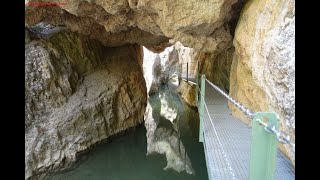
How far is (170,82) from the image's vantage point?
90.0 feet

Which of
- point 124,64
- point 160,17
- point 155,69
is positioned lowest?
point 155,69

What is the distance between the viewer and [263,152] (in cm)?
146

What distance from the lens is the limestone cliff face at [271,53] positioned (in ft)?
8.80

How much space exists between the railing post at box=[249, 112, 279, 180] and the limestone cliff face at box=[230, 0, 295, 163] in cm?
129

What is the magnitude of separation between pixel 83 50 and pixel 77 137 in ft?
9.62

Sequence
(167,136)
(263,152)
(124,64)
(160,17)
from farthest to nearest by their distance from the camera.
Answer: (167,136)
(124,64)
(160,17)
(263,152)

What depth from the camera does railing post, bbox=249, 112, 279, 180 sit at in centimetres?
Answer: 144

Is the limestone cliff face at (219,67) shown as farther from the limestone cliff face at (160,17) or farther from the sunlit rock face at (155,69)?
the sunlit rock face at (155,69)

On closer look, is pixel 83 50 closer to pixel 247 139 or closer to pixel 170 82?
pixel 247 139

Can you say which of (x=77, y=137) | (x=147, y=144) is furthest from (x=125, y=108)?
(x=77, y=137)

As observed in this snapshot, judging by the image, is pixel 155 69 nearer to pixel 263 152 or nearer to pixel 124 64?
pixel 124 64

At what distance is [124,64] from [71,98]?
2.72 metres

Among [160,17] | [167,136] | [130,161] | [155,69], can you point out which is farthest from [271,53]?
[155,69]

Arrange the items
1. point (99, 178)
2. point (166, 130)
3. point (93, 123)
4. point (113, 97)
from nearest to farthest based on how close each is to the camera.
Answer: point (99, 178) < point (93, 123) < point (113, 97) < point (166, 130)
